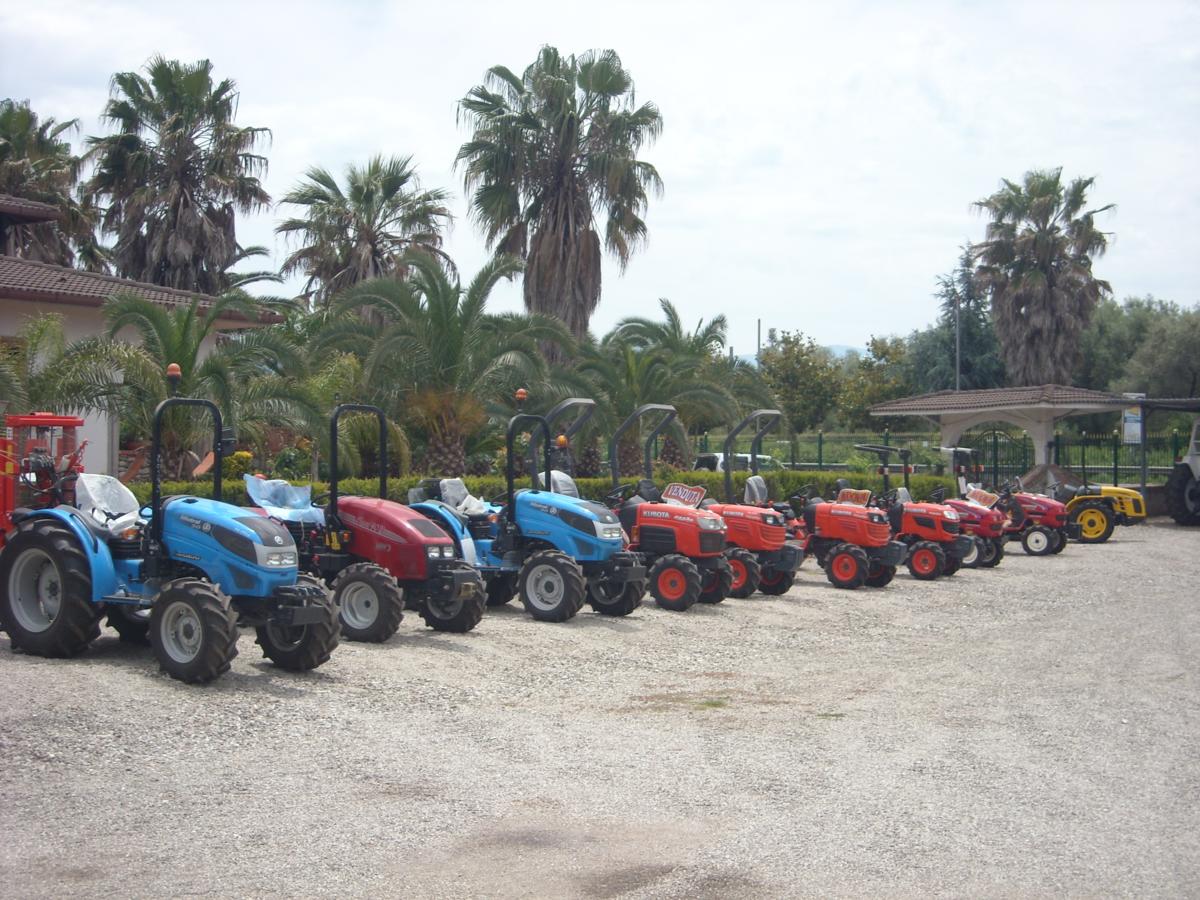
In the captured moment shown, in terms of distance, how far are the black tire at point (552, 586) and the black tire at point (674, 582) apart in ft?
5.20

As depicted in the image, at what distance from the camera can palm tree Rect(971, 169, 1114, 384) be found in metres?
45.4

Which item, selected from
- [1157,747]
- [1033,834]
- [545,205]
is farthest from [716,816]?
[545,205]

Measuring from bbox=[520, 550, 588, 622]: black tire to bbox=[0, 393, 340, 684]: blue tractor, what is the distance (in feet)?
12.8

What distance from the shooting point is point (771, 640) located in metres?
13.3

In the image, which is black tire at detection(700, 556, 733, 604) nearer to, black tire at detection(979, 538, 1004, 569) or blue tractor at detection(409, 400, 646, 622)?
blue tractor at detection(409, 400, 646, 622)

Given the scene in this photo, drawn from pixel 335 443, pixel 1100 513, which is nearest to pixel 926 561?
pixel 1100 513

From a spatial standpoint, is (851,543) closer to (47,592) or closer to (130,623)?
(130,623)

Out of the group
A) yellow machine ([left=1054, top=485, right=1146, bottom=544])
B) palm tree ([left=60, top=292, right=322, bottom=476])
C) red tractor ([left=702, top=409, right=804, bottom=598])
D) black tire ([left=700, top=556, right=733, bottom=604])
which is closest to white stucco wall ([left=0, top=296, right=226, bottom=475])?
palm tree ([left=60, top=292, right=322, bottom=476])

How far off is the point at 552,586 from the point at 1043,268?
123 ft

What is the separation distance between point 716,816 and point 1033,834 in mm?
1580

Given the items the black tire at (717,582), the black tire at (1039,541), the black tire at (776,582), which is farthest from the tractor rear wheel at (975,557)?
the black tire at (717,582)

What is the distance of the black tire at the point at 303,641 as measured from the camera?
9.19 metres

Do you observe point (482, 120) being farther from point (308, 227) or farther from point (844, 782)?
point (844, 782)

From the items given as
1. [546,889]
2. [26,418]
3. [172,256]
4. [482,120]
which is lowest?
[546,889]
